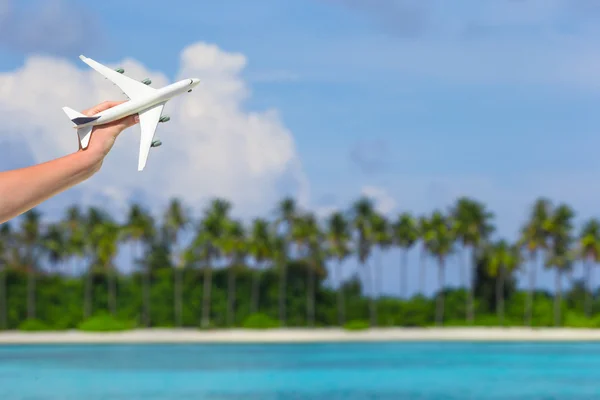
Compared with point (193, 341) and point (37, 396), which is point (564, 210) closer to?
point (193, 341)

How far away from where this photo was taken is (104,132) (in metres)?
3.00

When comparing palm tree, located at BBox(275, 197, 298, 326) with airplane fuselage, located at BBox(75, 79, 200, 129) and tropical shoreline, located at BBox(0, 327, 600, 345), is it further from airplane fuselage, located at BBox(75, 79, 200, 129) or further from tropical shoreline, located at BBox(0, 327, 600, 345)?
airplane fuselage, located at BBox(75, 79, 200, 129)

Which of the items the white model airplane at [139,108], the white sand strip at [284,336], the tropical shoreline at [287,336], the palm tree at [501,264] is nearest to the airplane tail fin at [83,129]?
the white model airplane at [139,108]

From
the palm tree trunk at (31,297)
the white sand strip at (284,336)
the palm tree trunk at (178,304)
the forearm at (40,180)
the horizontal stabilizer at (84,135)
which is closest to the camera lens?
the forearm at (40,180)

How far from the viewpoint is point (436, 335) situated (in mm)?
87250

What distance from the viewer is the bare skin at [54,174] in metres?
2.64

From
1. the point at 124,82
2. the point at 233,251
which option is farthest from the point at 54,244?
the point at 124,82

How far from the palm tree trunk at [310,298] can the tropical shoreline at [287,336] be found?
3334 mm

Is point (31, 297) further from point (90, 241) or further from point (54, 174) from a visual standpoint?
point (54, 174)

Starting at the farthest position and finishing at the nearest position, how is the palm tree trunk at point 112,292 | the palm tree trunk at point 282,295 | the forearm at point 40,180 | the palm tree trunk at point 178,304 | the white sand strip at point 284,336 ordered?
the palm tree trunk at point 282,295, the palm tree trunk at point 112,292, the palm tree trunk at point 178,304, the white sand strip at point 284,336, the forearm at point 40,180

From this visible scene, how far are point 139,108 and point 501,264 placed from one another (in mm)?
95658

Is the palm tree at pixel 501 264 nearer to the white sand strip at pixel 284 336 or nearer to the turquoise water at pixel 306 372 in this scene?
the white sand strip at pixel 284 336

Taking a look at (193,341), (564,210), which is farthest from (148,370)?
(564,210)

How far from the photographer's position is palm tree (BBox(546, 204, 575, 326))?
314 ft
